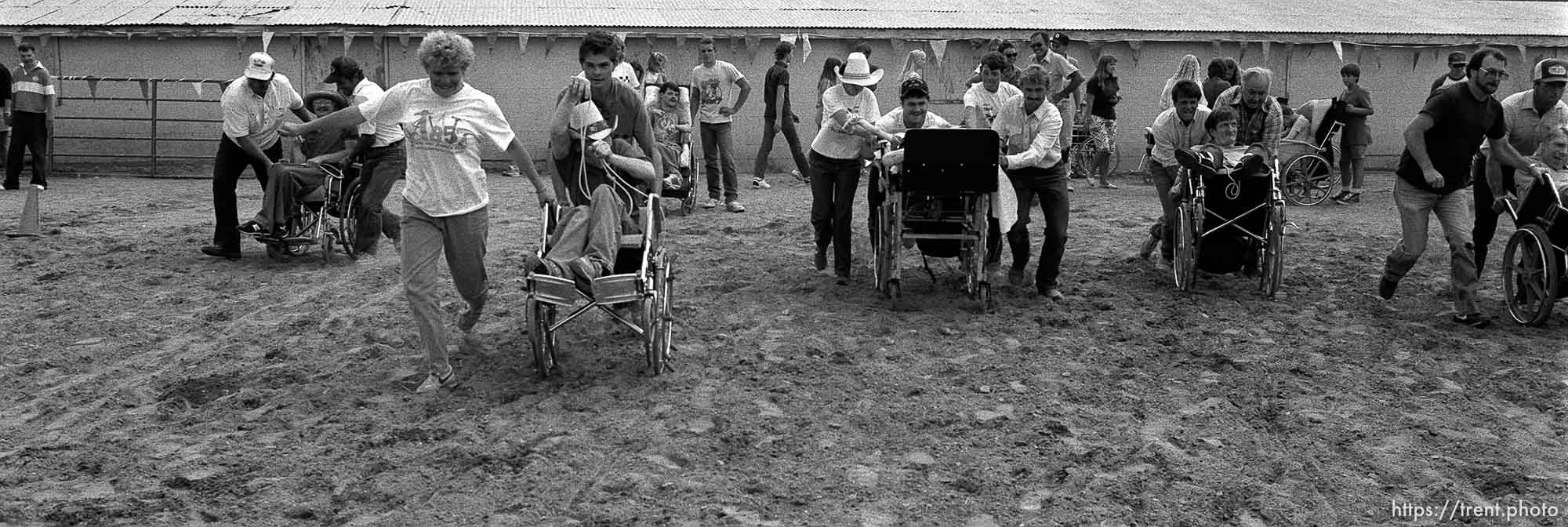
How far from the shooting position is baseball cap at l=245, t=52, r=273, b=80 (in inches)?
382

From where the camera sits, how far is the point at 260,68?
976 centimetres

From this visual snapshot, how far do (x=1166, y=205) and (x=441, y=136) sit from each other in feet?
17.2

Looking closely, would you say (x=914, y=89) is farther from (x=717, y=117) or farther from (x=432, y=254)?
(x=717, y=117)

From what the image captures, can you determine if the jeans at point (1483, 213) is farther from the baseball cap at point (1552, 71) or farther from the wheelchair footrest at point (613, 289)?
the wheelchair footrest at point (613, 289)

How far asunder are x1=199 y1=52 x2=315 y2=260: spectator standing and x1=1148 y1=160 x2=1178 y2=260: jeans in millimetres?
5635

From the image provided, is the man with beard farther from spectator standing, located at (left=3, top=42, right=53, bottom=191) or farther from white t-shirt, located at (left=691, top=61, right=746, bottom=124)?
spectator standing, located at (left=3, top=42, right=53, bottom=191)

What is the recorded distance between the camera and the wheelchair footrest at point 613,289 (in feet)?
21.0

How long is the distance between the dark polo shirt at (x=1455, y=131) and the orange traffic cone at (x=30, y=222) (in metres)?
9.22

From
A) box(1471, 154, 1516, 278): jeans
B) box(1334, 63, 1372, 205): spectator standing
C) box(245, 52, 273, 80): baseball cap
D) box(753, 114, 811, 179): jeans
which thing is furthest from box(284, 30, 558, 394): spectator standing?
box(1334, 63, 1372, 205): spectator standing

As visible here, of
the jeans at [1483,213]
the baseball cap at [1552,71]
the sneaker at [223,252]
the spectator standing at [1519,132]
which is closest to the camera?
the baseball cap at [1552,71]

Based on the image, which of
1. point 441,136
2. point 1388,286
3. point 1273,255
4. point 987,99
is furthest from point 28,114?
point 1388,286

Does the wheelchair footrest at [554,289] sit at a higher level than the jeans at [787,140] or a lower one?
lower

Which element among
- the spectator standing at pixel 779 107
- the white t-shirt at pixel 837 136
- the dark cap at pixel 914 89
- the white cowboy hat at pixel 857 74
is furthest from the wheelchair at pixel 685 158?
the dark cap at pixel 914 89

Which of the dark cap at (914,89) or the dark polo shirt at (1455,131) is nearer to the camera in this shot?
the dark polo shirt at (1455,131)
